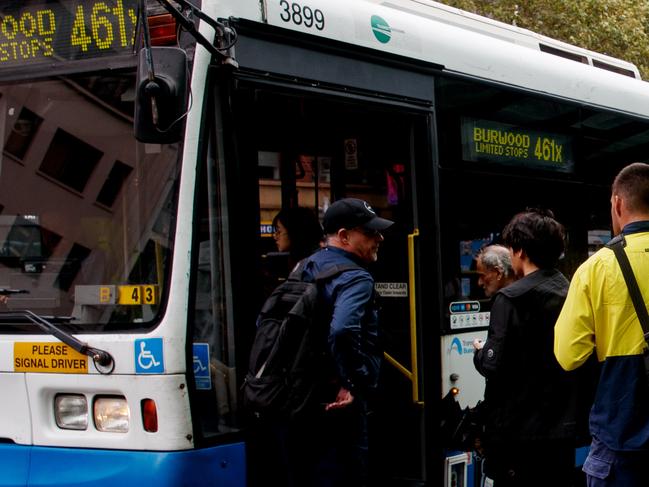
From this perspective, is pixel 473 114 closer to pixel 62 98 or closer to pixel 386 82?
pixel 386 82

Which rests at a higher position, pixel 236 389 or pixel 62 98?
pixel 62 98

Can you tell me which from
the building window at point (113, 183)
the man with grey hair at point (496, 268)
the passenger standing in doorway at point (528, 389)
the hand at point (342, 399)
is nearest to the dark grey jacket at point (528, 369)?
the passenger standing in doorway at point (528, 389)

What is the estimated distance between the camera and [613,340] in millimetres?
3521

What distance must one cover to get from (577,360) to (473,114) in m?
2.55

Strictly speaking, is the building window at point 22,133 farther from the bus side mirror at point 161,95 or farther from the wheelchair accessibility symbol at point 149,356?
the wheelchair accessibility symbol at point 149,356

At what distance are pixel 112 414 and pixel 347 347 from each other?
3.39 feet

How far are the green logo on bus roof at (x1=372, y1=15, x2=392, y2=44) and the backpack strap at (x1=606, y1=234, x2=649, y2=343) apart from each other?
6.76 feet

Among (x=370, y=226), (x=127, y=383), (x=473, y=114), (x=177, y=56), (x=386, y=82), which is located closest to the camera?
(x=177, y=56)

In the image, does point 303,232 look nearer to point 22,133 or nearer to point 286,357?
point 286,357

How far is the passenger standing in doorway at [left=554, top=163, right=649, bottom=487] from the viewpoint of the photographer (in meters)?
3.49

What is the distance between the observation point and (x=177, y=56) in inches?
151

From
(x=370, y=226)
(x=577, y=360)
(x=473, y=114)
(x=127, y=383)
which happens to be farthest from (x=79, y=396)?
(x=473, y=114)

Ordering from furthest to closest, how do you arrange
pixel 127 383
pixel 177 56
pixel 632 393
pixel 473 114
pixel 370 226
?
pixel 473 114 → pixel 370 226 → pixel 127 383 → pixel 177 56 → pixel 632 393

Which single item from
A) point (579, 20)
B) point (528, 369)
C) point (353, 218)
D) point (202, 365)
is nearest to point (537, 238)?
point (528, 369)
